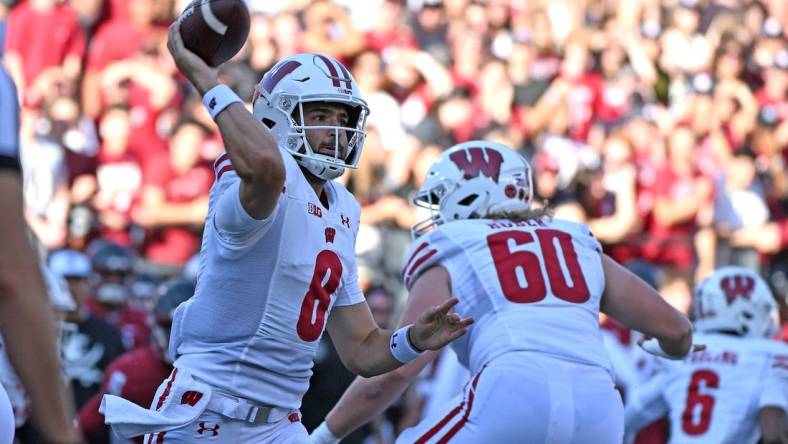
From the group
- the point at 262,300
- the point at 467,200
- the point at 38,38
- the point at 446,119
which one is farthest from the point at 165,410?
the point at 446,119

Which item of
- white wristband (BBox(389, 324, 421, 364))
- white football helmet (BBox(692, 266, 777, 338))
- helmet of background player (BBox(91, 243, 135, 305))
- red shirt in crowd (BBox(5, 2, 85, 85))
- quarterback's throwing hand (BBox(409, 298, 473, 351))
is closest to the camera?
quarterback's throwing hand (BBox(409, 298, 473, 351))

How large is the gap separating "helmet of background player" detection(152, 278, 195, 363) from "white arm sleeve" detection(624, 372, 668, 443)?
2.19 metres

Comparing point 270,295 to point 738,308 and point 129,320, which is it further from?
point 129,320

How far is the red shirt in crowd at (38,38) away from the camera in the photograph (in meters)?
11.6

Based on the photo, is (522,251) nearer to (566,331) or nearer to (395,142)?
(566,331)

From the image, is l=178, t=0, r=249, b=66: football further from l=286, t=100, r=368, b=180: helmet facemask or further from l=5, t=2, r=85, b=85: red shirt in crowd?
l=5, t=2, r=85, b=85: red shirt in crowd

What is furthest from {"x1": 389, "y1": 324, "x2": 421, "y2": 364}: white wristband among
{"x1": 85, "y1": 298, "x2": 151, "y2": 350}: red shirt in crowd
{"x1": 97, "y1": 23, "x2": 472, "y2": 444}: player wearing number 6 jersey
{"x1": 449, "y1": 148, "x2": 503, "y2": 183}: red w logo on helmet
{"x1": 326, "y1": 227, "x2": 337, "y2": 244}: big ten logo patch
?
{"x1": 85, "y1": 298, "x2": 151, "y2": 350}: red shirt in crowd

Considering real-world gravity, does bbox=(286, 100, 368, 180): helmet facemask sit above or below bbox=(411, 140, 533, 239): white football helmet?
above

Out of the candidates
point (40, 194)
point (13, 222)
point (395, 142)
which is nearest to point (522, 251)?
point (13, 222)

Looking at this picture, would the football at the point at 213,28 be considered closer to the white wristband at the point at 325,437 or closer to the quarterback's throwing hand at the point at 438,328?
the quarterback's throwing hand at the point at 438,328

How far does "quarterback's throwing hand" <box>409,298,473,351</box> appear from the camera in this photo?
4090mm

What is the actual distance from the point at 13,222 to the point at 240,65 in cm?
987

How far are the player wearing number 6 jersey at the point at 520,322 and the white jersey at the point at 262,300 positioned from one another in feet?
2.08

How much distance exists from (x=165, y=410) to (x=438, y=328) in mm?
802
